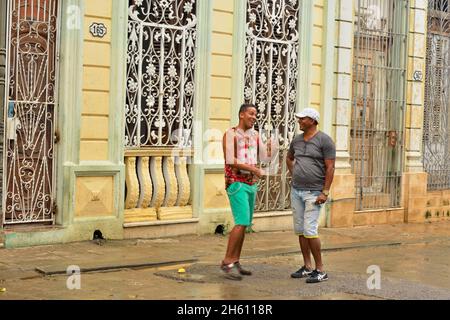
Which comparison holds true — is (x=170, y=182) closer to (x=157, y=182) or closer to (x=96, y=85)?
(x=157, y=182)

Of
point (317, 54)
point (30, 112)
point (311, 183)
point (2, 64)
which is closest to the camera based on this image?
point (311, 183)

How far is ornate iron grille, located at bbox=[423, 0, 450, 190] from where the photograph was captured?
52.5 ft

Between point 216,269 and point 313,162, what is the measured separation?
5.22ft

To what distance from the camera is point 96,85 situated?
36.6 feet

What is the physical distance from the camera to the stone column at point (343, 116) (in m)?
14.1

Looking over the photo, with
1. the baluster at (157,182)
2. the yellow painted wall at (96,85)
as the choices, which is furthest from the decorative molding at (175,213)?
the yellow painted wall at (96,85)

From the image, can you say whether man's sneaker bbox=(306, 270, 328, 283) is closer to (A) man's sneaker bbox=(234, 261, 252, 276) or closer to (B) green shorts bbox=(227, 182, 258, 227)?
(A) man's sneaker bbox=(234, 261, 252, 276)

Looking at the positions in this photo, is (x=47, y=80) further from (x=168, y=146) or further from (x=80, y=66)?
(x=168, y=146)

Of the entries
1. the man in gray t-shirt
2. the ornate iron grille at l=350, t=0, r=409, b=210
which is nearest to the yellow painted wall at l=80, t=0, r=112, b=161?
the man in gray t-shirt

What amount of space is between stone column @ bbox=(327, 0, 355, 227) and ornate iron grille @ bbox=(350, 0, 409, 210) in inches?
11.1

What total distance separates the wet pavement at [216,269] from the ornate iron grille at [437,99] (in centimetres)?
343

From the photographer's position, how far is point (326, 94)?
1396 cm

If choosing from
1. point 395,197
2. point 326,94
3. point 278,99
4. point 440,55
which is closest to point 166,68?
point 278,99

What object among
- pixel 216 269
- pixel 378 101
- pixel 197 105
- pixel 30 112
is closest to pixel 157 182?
pixel 197 105
